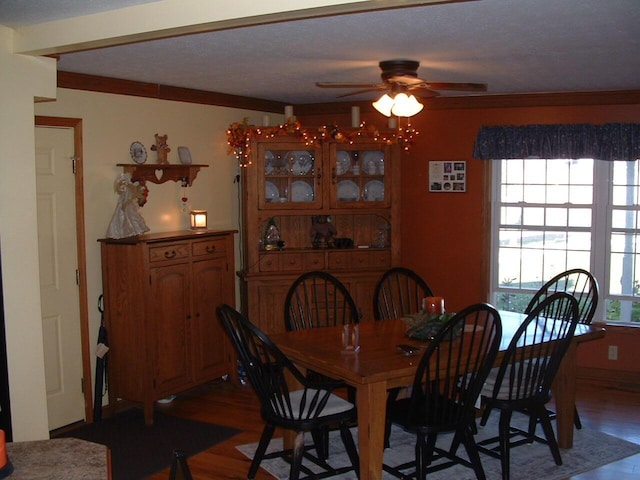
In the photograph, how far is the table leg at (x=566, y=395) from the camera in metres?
4.09

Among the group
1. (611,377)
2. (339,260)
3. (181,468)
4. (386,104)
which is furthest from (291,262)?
(181,468)

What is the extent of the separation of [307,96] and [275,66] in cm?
157

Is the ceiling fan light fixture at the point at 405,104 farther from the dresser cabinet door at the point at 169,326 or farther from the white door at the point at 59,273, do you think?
the white door at the point at 59,273

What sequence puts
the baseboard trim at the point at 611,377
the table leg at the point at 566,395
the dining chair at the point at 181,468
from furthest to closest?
the baseboard trim at the point at 611,377 → the table leg at the point at 566,395 → the dining chair at the point at 181,468

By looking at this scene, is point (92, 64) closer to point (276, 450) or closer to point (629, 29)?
point (276, 450)

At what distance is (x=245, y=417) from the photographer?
4730mm

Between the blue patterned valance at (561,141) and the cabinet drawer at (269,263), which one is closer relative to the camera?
the blue patterned valance at (561,141)

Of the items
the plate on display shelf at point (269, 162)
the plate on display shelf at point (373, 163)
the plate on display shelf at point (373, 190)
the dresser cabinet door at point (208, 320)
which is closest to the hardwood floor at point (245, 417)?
the dresser cabinet door at point (208, 320)

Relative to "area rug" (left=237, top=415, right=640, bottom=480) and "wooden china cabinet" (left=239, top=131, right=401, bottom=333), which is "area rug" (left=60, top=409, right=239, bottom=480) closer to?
"area rug" (left=237, top=415, right=640, bottom=480)

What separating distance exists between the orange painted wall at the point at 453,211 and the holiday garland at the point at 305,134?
1.18 ft

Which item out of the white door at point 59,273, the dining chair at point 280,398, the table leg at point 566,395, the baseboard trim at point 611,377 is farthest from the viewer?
the baseboard trim at point 611,377

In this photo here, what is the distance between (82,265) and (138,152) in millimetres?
877

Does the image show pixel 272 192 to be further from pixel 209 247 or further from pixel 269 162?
pixel 209 247

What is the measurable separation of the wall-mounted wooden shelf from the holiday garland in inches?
13.8
